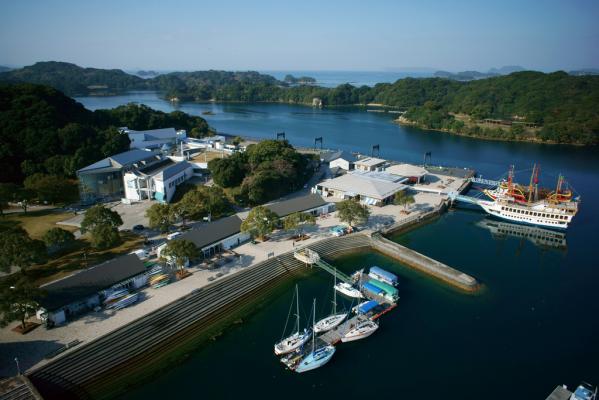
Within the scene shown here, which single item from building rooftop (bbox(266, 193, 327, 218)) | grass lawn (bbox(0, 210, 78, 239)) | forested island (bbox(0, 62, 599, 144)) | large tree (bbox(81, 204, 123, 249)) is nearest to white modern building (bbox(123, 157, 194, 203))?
grass lawn (bbox(0, 210, 78, 239))

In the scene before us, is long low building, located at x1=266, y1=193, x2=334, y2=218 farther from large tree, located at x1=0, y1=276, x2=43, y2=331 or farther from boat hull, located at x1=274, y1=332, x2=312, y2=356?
large tree, located at x1=0, y1=276, x2=43, y2=331

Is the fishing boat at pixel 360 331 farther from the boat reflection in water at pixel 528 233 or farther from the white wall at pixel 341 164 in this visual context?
the white wall at pixel 341 164

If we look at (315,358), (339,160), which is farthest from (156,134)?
(315,358)

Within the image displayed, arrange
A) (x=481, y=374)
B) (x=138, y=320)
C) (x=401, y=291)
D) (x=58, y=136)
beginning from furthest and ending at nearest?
(x=58, y=136) → (x=401, y=291) → (x=138, y=320) → (x=481, y=374)

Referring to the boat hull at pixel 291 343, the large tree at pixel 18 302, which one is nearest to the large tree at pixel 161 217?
the large tree at pixel 18 302

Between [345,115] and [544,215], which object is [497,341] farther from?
[345,115]

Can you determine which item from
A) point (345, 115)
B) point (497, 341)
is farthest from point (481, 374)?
point (345, 115)
